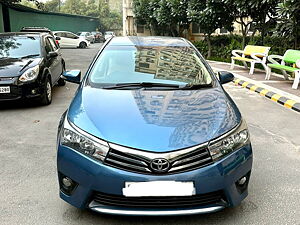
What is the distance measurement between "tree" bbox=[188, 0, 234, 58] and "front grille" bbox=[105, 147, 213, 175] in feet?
40.6

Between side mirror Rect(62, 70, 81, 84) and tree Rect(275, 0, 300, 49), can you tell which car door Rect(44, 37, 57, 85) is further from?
tree Rect(275, 0, 300, 49)

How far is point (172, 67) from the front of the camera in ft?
12.7

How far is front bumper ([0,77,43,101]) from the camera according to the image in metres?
6.06

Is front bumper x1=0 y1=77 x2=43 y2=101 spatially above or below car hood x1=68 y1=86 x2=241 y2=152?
below

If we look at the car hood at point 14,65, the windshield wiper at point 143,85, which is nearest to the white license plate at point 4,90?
the car hood at point 14,65

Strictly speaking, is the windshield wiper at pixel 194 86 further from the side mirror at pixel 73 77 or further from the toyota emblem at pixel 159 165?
the side mirror at pixel 73 77

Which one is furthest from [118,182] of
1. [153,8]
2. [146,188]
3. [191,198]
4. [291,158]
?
[153,8]

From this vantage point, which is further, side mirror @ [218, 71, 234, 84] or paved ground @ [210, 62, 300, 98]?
paved ground @ [210, 62, 300, 98]

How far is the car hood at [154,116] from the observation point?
2506 millimetres

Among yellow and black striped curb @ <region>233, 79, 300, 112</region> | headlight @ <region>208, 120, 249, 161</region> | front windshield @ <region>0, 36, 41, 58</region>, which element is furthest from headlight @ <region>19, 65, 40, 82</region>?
yellow and black striped curb @ <region>233, 79, 300, 112</region>

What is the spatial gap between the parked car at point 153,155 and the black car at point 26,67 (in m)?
3.48

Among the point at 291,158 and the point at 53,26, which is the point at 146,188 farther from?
the point at 53,26

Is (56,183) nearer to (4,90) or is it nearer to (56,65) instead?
(4,90)

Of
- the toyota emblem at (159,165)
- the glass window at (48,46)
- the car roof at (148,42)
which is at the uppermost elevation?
the car roof at (148,42)
